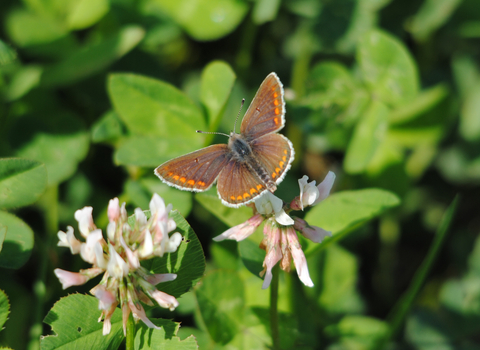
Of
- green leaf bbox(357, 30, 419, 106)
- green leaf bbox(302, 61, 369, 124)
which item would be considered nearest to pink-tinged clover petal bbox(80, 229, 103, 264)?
green leaf bbox(302, 61, 369, 124)

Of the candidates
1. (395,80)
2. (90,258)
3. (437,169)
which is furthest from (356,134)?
(90,258)

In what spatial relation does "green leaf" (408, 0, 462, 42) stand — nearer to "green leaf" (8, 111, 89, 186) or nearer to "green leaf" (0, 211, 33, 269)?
"green leaf" (8, 111, 89, 186)

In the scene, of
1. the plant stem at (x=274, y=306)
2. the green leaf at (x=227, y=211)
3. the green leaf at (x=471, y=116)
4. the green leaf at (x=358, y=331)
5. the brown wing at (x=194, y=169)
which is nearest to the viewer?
the plant stem at (x=274, y=306)

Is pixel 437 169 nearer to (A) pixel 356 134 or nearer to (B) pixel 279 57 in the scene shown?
(A) pixel 356 134

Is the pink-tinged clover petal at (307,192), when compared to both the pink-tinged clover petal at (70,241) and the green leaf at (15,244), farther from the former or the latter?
the green leaf at (15,244)

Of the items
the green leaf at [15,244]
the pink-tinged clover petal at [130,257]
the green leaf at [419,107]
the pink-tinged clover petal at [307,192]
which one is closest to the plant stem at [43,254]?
the green leaf at [15,244]
